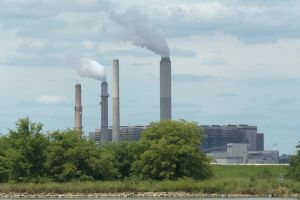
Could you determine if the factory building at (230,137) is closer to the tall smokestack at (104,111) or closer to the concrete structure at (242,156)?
the concrete structure at (242,156)

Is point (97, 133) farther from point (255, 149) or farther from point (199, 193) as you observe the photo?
point (199, 193)

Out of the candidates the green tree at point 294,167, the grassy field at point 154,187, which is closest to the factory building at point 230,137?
the green tree at point 294,167

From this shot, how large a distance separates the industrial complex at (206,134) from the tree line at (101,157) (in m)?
28.0

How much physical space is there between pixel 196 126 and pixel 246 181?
668 centimetres

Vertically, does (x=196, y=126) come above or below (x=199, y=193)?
above

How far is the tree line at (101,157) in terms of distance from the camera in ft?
211

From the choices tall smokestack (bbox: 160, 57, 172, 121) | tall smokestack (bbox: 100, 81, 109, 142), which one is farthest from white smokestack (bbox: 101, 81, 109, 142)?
tall smokestack (bbox: 160, 57, 172, 121)

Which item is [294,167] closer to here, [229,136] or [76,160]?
[76,160]

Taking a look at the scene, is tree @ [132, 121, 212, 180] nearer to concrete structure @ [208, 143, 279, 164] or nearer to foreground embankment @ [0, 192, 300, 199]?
foreground embankment @ [0, 192, 300, 199]

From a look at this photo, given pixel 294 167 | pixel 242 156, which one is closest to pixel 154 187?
pixel 294 167

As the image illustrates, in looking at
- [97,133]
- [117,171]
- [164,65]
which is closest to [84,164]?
[117,171]

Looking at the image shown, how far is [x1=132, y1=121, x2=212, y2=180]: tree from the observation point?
6419 centimetres

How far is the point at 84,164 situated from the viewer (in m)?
65.4

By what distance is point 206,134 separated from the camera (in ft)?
518
